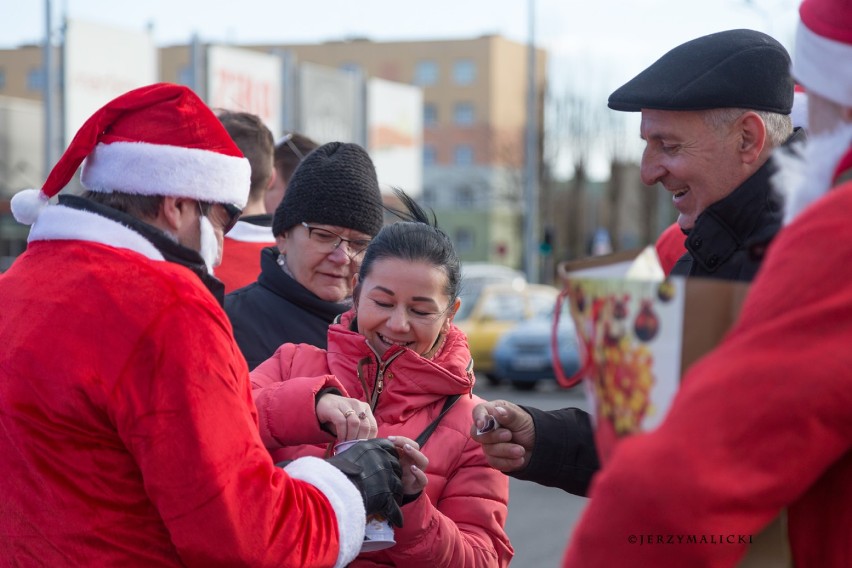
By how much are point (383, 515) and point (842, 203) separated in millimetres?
1396

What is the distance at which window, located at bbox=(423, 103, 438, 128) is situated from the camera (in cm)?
7694

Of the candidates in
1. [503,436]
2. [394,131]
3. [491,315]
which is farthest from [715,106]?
[394,131]

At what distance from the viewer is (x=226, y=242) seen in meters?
4.67

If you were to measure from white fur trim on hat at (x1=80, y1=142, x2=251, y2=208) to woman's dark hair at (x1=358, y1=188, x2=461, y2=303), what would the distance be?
691 millimetres

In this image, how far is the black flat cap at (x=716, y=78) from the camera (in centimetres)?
287

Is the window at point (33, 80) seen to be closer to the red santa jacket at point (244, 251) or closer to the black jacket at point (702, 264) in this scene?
the red santa jacket at point (244, 251)

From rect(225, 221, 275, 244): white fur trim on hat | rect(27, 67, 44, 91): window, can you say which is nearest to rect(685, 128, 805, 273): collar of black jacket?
rect(225, 221, 275, 244): white fur trim on hat

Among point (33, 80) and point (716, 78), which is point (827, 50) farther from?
point (33, 80)

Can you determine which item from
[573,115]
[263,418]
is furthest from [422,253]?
[573,115]

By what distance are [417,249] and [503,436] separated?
2.11 feet

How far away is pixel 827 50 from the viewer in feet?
5.62

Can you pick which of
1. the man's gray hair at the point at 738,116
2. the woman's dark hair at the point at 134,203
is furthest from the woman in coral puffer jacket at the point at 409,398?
the man's gray hair at the point at 738,116

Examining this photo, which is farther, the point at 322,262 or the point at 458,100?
the point at 458,100

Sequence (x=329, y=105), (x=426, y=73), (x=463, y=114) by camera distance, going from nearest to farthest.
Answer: (x=329, y=105) < (x=426, y=73) < (x=463, y=114)
